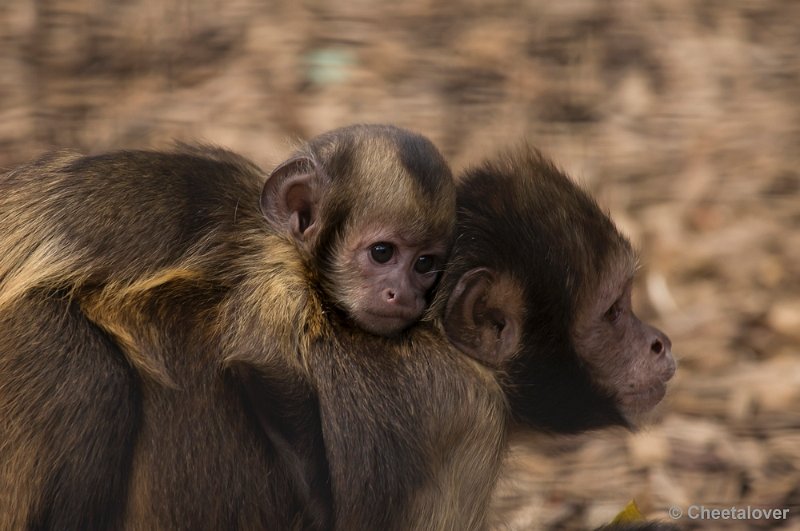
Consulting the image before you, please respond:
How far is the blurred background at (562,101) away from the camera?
5688mm

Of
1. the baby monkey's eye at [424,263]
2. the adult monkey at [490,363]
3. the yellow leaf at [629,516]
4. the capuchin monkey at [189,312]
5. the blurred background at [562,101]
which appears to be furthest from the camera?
the blurred background at [562,101]

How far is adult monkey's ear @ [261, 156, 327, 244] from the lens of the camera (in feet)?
12.4

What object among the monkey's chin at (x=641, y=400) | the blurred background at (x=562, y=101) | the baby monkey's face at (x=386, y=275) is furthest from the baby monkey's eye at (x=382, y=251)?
the blurred background at (x=562, y=101)

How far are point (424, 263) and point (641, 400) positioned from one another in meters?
0.74

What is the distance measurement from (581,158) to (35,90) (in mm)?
2403

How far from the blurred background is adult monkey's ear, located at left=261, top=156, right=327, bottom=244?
1840mm

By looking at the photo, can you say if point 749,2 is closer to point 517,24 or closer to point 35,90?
point 517,24

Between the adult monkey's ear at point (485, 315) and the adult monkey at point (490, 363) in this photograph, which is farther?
the adult monkey's ear at point (485, 315)

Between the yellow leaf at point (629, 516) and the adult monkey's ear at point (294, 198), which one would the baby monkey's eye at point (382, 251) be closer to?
the adult monkey's ear at point (294, 198)

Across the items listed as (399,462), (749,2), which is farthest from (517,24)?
(399,462)

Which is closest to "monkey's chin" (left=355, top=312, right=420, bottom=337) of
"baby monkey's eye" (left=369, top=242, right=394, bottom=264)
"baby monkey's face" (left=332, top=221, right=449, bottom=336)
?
"baby monkey's face" (left=332, top=221, right=449, bottom=336)

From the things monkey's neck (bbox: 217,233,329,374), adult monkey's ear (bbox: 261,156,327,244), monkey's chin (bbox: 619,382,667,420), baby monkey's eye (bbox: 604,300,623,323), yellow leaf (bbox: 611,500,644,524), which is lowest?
yellow leaf (bbox: 611,500,644,524)

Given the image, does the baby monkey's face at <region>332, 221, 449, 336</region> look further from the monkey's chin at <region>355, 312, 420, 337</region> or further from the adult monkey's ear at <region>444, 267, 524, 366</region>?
the adult monkey's ear at <region>444, 267, 524, 366</region>

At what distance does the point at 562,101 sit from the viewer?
591 cm
